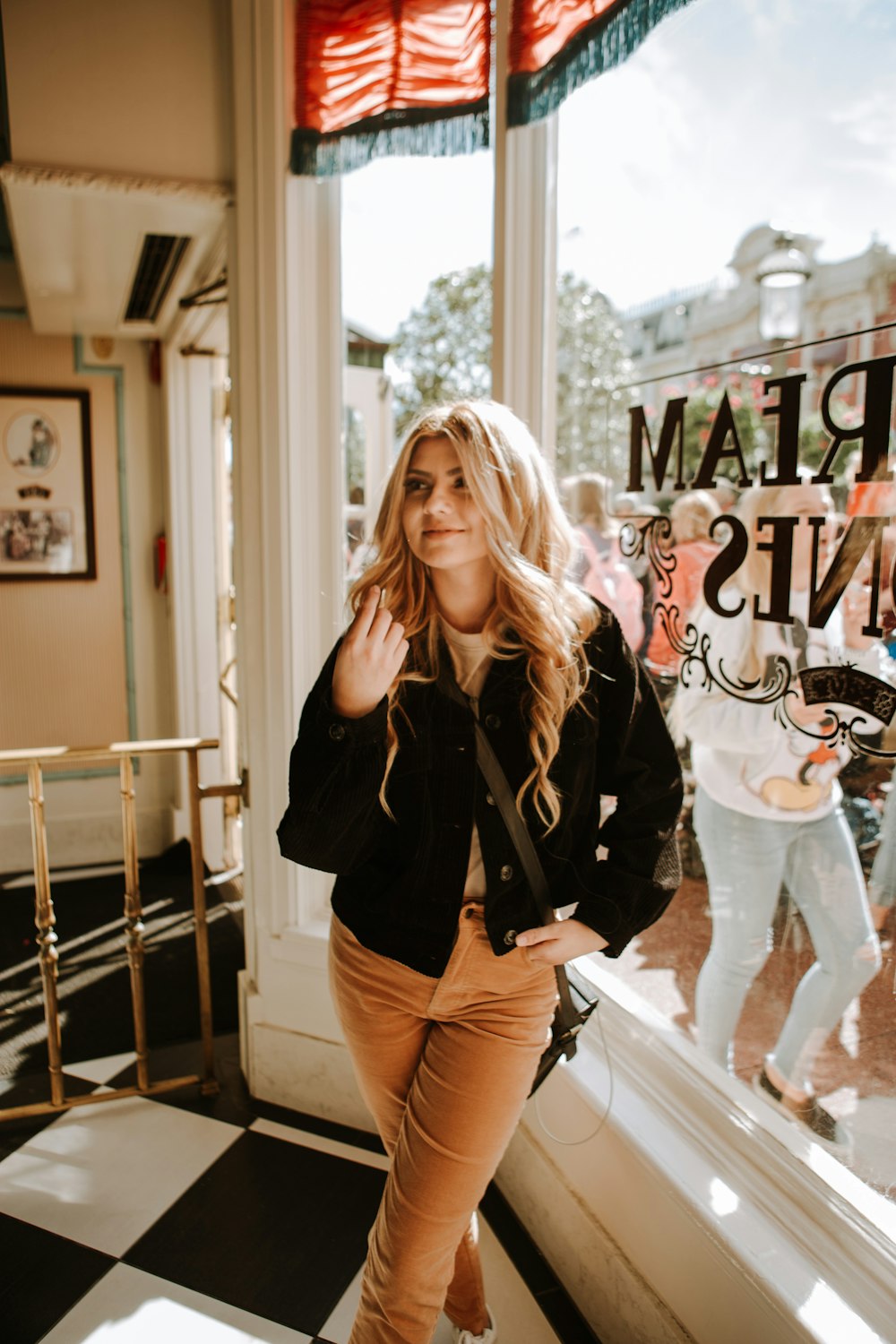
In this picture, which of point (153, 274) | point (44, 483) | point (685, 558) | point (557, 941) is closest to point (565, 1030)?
point (557, 941)

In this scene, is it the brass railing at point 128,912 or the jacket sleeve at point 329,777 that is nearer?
the jacket sleeve at point 329,777

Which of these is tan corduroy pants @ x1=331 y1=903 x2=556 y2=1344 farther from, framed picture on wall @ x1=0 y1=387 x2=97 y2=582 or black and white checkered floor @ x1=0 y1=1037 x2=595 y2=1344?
framed picture on wall @ x1=0 y1=387 x2=97 y2=582

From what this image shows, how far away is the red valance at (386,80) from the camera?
175 cm

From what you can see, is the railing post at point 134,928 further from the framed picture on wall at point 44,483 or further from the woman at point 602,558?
the framed picture on wall at point 44,483

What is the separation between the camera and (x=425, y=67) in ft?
5.88

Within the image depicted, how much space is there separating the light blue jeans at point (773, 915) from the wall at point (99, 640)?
3.35 meters

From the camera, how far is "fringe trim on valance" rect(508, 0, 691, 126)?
4.23ft

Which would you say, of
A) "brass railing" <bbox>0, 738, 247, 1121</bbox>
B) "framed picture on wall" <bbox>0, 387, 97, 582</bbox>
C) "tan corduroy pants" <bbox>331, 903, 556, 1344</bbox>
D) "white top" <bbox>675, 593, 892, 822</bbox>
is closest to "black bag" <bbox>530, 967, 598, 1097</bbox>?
"tan corduroy pants" <bbox>331, 903, 556, 1344</bbox>

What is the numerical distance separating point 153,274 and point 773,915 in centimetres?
280

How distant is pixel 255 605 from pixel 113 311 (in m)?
2.09

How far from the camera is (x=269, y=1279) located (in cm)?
176

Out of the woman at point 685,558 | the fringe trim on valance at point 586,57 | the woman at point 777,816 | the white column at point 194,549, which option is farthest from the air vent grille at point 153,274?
the woman at point 777,816

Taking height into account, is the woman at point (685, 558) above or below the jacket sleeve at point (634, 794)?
above

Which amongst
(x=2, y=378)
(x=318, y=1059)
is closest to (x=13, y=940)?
(x=318, y=1059)
